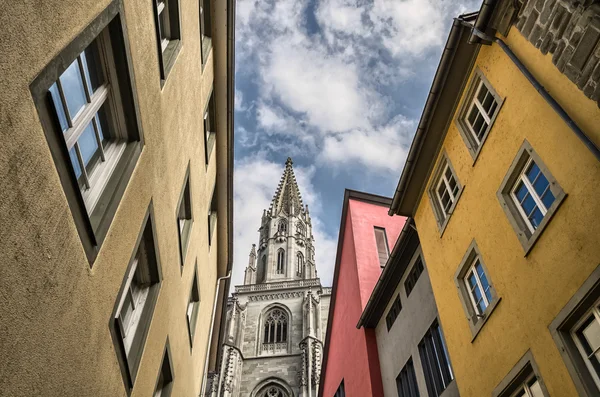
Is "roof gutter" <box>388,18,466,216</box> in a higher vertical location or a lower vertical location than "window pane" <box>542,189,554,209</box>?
higher

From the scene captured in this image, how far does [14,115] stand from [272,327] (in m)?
54.4

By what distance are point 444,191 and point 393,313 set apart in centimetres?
526

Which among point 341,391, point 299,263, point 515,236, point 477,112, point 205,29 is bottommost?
point 515,236

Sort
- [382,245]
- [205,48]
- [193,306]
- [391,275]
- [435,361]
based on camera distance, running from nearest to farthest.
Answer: [205,48] < [435,361] < [193,306] < [391,275] < [382,245]

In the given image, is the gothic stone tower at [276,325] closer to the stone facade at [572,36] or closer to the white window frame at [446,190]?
the white window frame at [446,190]

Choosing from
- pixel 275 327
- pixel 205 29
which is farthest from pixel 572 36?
pixel 275 327

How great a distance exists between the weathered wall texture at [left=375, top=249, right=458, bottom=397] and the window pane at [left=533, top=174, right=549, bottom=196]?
4.97m

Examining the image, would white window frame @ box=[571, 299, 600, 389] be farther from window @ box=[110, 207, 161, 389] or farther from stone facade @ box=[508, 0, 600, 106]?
window @ box=[110, 207, 161, 389]

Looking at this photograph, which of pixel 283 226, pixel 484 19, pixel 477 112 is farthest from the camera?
pixel 283 226

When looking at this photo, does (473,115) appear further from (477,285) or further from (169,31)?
(169,31)

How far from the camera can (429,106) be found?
10328mm

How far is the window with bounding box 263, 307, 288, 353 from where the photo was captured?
173 ft

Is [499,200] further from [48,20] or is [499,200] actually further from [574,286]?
[48,20]

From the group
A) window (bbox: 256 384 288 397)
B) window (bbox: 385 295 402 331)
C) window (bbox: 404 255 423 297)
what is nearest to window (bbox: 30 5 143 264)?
window (bbox: 404 255 423 297)
